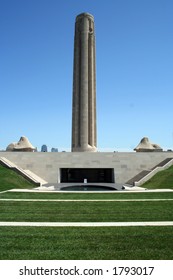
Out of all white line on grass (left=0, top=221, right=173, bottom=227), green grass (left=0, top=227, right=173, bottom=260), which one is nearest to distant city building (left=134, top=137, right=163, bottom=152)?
white line on grass (left=0, top=221, right=173, bottom=227)

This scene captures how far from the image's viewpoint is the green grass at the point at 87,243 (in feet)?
23.7

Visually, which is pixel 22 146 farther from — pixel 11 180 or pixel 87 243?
pixel 87 243

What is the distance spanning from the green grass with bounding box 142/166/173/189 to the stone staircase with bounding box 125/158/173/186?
61 cm

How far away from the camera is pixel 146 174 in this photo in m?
35.3

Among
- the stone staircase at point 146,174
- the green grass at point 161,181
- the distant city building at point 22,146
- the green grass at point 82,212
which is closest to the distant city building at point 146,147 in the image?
the stone staircase at point 146,174

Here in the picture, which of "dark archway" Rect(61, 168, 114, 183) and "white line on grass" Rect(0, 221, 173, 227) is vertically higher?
"dark archway" Rect(61, 168, 114, 183)

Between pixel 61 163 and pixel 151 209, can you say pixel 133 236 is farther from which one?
pixel 61 163

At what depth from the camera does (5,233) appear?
940cm

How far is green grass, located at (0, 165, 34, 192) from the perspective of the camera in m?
27.9

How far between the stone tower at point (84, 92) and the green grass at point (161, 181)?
51.6ft

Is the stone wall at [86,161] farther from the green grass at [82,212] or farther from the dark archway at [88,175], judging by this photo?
the green grass at [82,212]

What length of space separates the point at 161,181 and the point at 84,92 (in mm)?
22493

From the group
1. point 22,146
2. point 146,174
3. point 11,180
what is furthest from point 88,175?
point 11,180

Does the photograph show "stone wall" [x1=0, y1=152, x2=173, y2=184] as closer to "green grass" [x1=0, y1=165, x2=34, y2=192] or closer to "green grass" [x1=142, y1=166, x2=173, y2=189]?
"green grass" [x1=142, y1=166, x2=173, y2=189]
